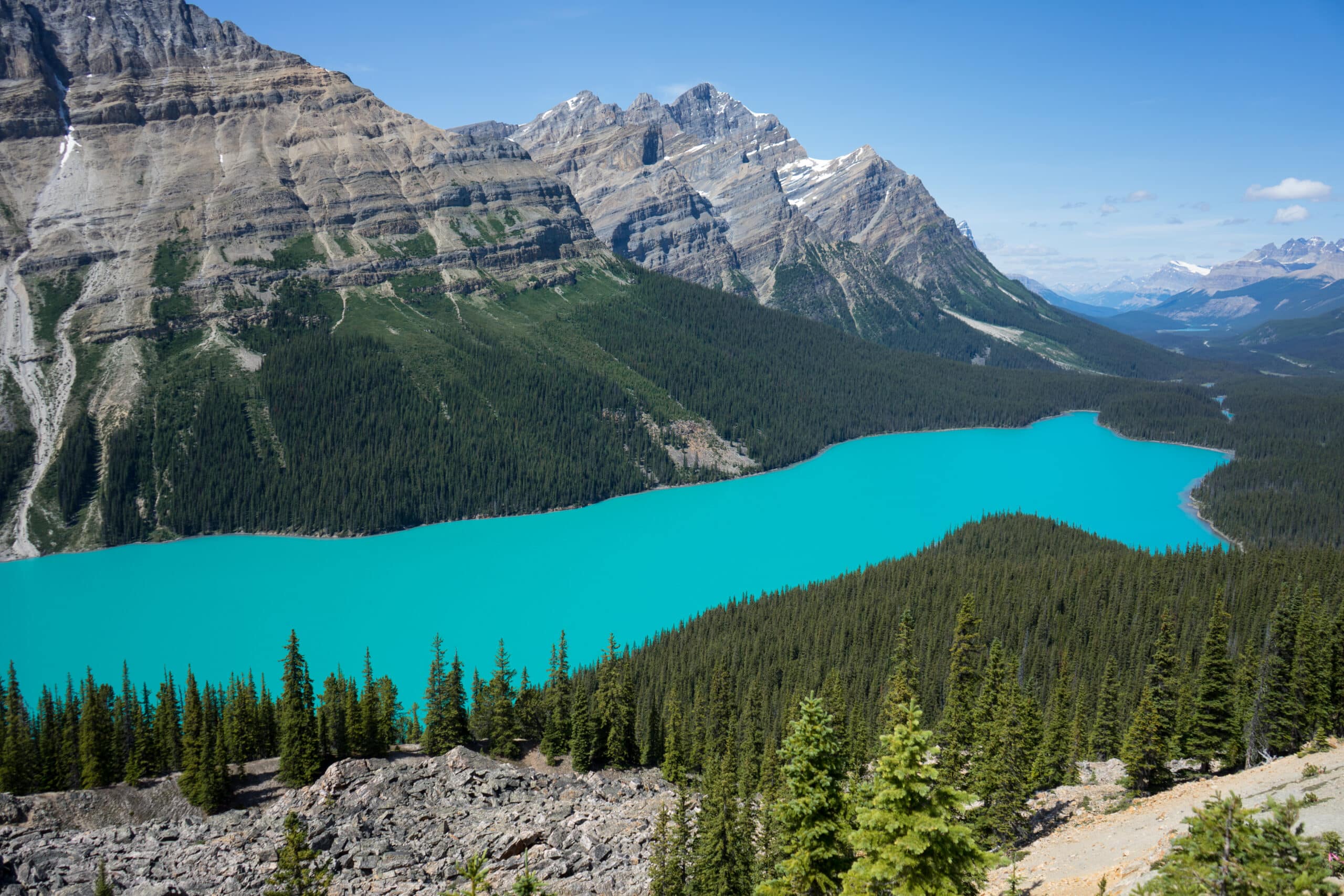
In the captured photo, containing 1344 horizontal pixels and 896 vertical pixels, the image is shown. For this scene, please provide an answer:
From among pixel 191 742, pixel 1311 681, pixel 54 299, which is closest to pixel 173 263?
pixel 54 299

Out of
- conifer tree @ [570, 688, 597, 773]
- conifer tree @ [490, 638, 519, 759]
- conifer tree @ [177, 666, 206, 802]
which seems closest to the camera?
conifer tree @ [177, 666, 206, 802]

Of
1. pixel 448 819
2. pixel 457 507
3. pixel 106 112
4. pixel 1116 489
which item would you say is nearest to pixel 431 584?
pixel 457 507

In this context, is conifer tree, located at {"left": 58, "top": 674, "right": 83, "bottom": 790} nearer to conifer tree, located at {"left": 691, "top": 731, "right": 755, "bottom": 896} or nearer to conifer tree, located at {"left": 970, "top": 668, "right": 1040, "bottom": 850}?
conifer tree, located at {"left": 691, "top": 731, "right": 755, "bottom": 896}

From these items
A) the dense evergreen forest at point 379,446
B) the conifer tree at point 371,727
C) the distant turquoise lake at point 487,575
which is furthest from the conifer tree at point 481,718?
the dense evergreen forest at point 379,446

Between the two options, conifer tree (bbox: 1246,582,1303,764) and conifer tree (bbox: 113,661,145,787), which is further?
conifer tree (bbox: 113,661,145,787)

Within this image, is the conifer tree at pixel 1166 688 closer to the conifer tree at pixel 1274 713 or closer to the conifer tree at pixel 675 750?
the conifer tree at pixel 1274 713

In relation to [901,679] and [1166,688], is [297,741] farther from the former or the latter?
[1166,688]

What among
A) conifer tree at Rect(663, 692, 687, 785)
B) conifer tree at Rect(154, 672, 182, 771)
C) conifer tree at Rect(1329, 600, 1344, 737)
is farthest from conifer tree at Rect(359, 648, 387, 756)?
conifer tree at Rect(1329, 600, 1344, 737)

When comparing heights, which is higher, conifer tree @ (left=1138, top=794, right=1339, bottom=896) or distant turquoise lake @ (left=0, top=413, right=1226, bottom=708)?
conifer tree @ (left=1138, top=794, right=1339, bottom=896)
